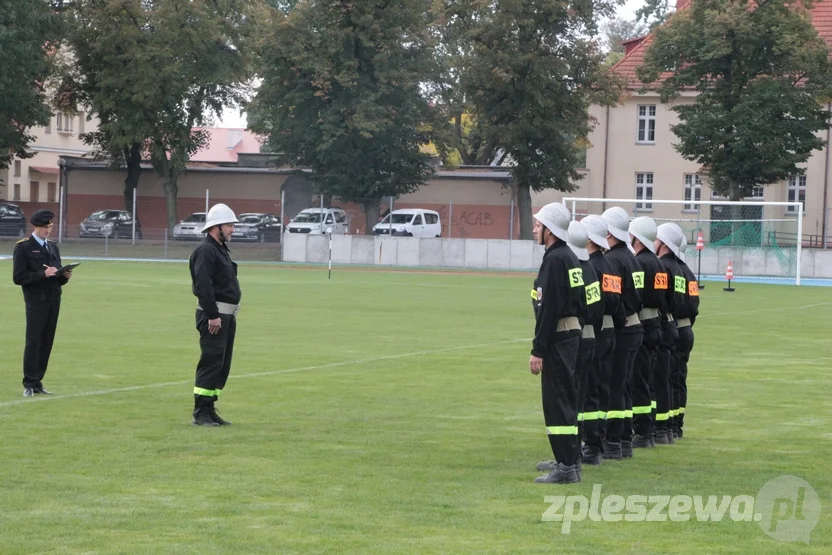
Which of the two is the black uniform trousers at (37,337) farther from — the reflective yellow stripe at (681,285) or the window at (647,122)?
the window at (647,122)

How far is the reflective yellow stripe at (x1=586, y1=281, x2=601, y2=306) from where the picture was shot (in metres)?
9.74

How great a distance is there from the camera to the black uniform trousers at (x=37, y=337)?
13852 mm

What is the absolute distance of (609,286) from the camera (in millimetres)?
10406

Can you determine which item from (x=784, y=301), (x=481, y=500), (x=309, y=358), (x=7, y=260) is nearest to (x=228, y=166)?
(x=7, y=260)

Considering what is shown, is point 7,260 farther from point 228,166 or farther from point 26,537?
point 26,537

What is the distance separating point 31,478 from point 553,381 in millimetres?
3773

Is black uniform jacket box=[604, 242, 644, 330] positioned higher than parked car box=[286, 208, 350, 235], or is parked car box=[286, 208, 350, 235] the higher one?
parked car box=[286, 208, 350, 235]

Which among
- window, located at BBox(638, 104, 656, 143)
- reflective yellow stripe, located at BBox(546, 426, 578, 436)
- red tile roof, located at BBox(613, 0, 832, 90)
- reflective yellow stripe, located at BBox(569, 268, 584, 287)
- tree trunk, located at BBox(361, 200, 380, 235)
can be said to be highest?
red tile roof, located at BBox(613, 0, 832, 90)

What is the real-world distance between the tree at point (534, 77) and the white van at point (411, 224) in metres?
4.11

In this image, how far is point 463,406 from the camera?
541 inches

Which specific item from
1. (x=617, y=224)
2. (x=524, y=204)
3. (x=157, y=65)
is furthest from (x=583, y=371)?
(x=157, y=65)

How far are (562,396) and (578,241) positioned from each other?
1.20m

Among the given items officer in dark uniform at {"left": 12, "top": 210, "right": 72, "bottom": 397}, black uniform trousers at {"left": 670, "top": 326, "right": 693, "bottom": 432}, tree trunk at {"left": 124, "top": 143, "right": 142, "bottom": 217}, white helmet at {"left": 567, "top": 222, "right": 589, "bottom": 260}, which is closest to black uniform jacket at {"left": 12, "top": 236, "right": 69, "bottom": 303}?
officer in dark uniform at {"left": 12, "top": 210, "right": 72, "bottom": 397}

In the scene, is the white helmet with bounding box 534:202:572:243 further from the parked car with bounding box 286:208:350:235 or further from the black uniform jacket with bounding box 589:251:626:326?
the parked car with bounding box 286:208:350:235
